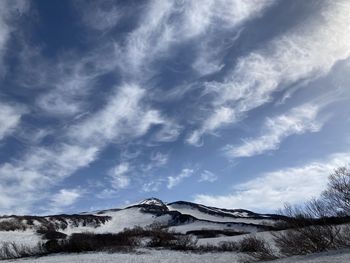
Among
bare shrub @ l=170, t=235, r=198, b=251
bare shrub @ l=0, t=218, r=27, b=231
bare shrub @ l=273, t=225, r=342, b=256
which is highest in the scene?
bare shrub @ l=0, t=218, r=27, b=231

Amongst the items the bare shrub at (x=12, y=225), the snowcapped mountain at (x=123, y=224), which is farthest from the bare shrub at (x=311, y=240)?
the bare shrub at (x=12, y=225)

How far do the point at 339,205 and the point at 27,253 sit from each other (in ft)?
118

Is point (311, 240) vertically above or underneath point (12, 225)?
underneath

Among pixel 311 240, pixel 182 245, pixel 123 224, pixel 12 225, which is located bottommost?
pixel 311 240

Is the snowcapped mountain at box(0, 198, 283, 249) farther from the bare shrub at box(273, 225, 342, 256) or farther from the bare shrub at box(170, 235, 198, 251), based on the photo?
the bare shrub at box(273, 225, 342, 256)

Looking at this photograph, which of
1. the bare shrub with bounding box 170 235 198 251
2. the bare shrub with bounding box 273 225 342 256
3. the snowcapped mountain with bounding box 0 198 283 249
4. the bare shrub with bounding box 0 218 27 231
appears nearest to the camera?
the bare shrub with bounding box 273 225 342 256

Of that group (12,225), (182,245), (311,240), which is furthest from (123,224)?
(311,240)

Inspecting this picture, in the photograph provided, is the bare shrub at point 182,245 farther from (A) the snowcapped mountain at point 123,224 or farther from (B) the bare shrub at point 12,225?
(B) the bare shrub at point 12,225

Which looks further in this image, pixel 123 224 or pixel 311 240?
pixel 123 224

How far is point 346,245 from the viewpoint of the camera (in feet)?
81.7

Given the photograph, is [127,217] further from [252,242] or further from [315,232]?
[315,232]

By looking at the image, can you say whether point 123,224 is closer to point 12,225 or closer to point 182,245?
point 12,225

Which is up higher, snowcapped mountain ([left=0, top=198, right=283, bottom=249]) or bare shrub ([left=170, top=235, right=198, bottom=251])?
snowcapped mountain ([left=0, top=198, right=283, bottom=249])

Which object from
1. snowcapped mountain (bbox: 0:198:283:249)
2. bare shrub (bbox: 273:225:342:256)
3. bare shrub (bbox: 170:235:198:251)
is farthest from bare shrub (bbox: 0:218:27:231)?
bare shrub (bbox: 273:225:342:256)
